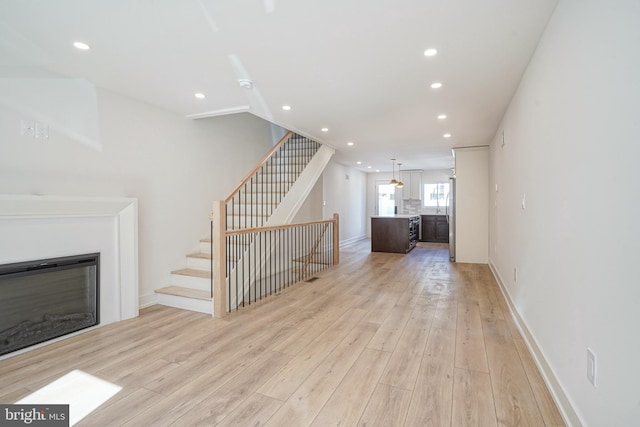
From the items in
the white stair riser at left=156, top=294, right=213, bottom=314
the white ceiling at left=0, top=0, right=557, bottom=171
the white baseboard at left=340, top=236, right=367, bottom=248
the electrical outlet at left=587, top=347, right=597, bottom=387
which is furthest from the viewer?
the white baseboard at left=340, top=236, right=367, bottom=248

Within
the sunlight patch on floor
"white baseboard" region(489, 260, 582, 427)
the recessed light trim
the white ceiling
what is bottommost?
the sunlight patch on floor

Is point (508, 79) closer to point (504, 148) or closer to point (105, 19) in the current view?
point (504, 148)

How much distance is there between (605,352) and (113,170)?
4.10 metres

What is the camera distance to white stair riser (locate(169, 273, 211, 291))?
3.73 m

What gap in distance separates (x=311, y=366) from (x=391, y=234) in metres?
5.89

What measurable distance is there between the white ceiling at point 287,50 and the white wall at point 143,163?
309mm

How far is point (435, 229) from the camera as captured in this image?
33.3ft

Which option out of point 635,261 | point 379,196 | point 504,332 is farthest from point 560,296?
point 379,196

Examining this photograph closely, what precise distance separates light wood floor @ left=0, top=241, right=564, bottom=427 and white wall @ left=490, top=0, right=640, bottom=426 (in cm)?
39

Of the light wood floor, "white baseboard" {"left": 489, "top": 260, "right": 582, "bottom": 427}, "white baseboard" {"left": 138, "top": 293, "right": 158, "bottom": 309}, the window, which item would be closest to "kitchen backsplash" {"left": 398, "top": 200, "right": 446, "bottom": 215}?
the window

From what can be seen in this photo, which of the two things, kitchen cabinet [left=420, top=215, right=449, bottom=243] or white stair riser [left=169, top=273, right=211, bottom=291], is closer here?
white stair riser [left=169, top=273, right=211, bottom=291]

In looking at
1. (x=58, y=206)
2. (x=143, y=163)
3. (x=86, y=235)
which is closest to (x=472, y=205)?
(x=143, y=163)

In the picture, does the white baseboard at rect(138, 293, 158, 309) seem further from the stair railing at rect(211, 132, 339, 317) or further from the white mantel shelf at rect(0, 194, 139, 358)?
the stair railing at rect(211, 132, 339, 317)

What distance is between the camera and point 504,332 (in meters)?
2.84
